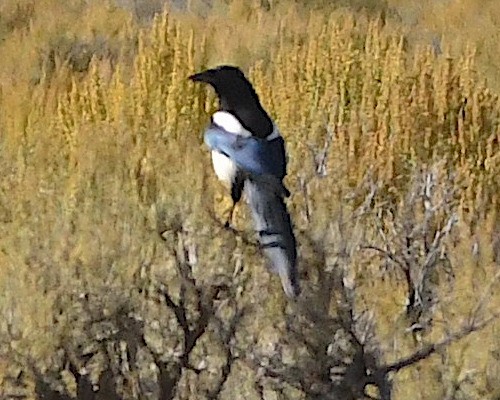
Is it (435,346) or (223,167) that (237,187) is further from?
(435,346)

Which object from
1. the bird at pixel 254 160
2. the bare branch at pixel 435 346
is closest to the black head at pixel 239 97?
the bird at pixel 254 160

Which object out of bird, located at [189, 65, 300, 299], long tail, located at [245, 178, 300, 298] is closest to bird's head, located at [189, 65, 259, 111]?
bird, located at [189, 65, 300, 299]

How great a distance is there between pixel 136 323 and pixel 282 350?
0.22m

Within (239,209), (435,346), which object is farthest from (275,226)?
(435,346)

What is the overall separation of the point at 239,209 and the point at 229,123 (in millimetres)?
126

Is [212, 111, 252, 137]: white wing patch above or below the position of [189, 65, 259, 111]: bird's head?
below

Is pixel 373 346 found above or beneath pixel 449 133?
beneath

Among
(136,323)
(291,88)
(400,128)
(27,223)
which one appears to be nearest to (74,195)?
(27,223)

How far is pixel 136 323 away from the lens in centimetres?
205

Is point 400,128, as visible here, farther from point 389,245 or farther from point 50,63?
point 50,63

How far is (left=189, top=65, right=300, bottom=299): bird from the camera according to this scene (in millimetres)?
2031

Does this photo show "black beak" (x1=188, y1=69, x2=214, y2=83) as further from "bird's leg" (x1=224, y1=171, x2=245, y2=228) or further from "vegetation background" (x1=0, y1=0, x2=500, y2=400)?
"bird's leg" (x1=224, y1=171, x2=245, y2=228)

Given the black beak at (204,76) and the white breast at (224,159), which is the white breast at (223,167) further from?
the black beak at (204,76)

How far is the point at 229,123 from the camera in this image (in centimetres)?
203
